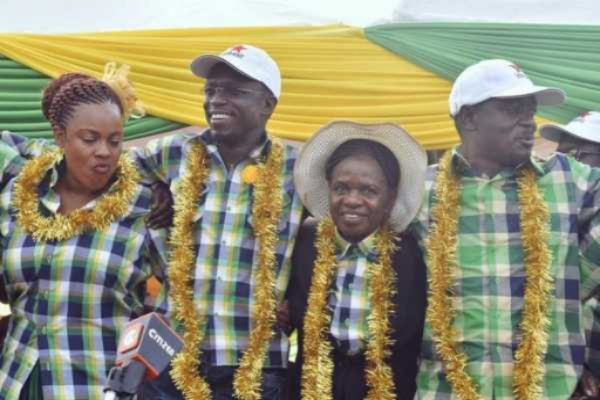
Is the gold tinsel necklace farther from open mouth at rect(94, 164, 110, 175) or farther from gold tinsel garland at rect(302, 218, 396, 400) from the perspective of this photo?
open mouth at rect(94, 164, 110, 175)

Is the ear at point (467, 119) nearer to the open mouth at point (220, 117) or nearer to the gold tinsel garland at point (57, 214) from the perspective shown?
the open mouth at point (220, 117)

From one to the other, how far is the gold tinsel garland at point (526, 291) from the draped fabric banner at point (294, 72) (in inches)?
77.2

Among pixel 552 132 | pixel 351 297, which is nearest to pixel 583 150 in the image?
pixel 552 132

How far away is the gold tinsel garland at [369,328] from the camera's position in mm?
3105

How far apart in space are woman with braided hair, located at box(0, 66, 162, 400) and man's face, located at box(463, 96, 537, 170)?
1.22 m

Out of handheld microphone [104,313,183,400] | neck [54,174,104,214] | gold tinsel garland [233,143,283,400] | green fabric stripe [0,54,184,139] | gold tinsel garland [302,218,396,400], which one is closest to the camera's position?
handheld microphone [104,313,183,400]

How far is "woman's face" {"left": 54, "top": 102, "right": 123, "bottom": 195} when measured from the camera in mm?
3275

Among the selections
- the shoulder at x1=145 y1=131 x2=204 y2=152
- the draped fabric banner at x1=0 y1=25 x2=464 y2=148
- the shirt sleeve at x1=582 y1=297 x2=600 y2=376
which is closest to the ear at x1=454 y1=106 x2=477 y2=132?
the shirt sleeve at x1=582 y1=297 x2=600 y2=376

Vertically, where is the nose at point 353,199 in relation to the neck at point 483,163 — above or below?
below

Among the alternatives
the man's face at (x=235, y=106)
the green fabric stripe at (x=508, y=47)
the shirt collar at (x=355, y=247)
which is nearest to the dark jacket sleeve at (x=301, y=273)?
the shirt collar at (x=355, y=247)

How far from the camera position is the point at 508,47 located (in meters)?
5.30

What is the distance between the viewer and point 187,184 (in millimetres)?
3379

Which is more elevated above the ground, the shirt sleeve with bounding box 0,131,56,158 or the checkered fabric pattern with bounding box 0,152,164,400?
the shirt sleeve with bounding box 0,131,56,158

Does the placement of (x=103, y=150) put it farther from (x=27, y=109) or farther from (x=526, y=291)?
Result: (x=27, y=109)
